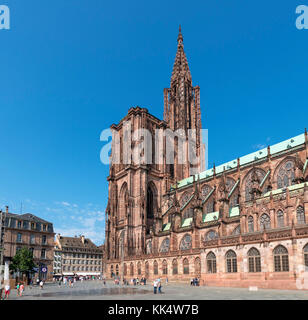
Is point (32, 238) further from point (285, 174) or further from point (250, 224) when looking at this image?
point (285, 174)

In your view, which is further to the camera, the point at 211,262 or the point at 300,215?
the point at 211,262

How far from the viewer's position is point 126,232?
65.0 meters

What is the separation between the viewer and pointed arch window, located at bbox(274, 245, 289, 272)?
1155 inches

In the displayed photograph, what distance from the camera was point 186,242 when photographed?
52.8 meters

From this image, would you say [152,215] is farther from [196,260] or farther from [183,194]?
[196,260]

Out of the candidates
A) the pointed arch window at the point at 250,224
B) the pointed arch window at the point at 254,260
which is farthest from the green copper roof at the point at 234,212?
the pointed arch window at the point at 254,260

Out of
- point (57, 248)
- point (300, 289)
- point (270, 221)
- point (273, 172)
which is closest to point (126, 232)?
point (273, 172)

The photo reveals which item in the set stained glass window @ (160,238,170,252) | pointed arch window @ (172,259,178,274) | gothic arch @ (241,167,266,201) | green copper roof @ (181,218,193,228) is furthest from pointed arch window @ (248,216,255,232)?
stained glass window @ (160,238,170,252)

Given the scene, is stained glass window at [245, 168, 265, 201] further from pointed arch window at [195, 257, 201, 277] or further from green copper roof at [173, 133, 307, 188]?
pointed arch window at [195, 257, 201, 277]

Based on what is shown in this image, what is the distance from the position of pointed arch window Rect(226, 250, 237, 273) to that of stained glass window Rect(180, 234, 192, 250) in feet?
55.0

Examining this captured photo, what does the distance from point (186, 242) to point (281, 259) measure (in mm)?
24231

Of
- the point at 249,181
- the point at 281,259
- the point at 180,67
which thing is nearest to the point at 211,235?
the point at 249,181

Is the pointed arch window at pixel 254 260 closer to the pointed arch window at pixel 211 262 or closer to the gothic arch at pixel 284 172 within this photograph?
the pointed arch window at pixel 211 262

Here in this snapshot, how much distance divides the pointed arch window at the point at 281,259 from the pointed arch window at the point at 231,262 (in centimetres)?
494
